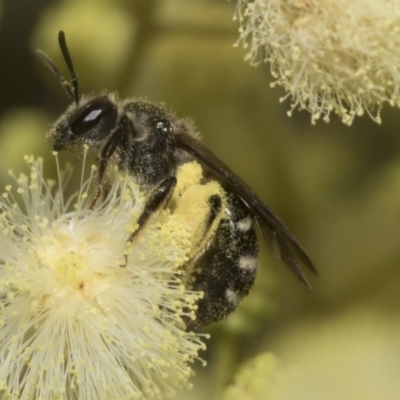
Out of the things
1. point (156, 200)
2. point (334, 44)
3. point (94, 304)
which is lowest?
point (94, 304)

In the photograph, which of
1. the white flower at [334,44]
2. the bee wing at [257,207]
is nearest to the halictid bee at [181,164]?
the bee wing at [257,207]

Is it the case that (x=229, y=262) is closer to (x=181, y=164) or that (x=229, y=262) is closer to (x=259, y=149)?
(x=181, y=164)

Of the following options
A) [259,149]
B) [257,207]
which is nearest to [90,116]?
[257,207]

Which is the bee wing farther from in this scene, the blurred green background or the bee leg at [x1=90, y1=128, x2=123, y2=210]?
the blurred green background

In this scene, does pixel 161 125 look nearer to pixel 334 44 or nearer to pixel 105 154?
pixel 105 154

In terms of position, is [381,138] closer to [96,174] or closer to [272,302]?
[272,302]

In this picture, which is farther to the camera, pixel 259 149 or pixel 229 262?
pixel 259 149

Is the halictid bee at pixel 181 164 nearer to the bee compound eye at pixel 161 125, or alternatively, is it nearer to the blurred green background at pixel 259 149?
the bee compound eye at pixel 161 125

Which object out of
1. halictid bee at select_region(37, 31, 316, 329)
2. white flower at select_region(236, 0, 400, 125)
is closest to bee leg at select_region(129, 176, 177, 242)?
halictid bee at select_region(37, 31, 316, 329)

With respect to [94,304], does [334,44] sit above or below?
above
